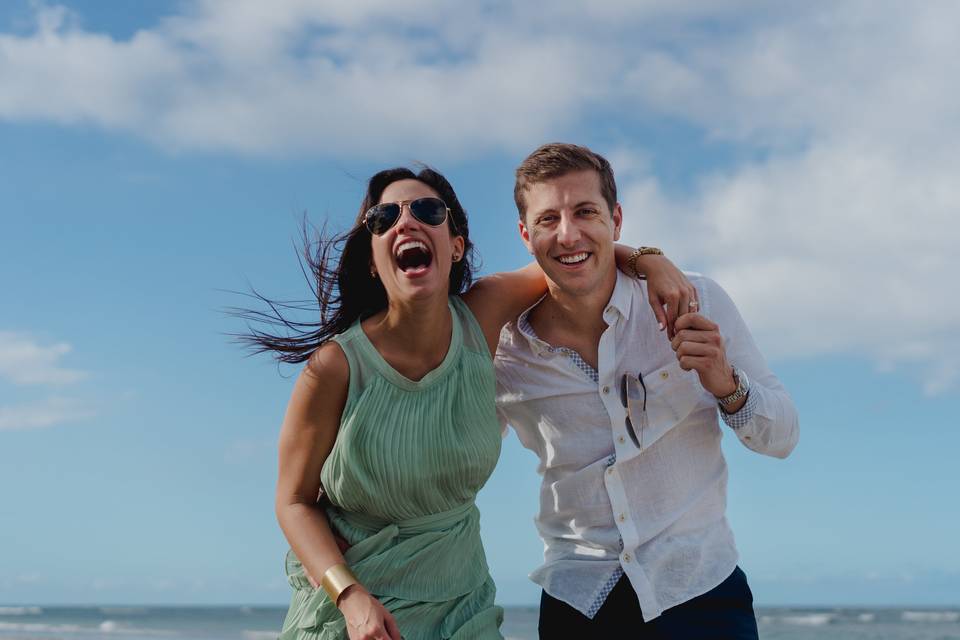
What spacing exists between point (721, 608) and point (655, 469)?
0.66m

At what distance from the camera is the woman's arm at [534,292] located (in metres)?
4.16

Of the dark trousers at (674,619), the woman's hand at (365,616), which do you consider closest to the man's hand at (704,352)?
the dark trousers at (674,619)

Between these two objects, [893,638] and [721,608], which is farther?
[893,638]

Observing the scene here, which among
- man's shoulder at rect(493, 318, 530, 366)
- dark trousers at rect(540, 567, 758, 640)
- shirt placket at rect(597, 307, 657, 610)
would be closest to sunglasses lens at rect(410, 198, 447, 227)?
man's shoulder at rect(493, 318, 530, 366)

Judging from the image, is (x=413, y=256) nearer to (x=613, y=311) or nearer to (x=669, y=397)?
(x=613, y=311)

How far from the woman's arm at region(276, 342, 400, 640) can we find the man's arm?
1.37m

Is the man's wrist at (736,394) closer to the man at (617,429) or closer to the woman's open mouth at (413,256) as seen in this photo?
the man at (617,429)

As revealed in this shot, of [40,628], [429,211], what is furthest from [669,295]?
[40,628]

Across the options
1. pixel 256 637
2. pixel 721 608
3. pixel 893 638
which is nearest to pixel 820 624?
pixel 893 638

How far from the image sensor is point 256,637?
28.5 metres

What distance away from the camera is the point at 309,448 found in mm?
3725

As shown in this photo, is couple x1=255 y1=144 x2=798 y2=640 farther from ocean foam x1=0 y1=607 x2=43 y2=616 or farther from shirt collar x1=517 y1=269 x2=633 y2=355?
ocean foam x1=0 y1=607 x2=43 y2=616

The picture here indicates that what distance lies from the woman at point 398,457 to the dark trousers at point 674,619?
20.0 inches

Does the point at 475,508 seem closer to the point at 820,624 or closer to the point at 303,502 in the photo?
the point at 303,502
